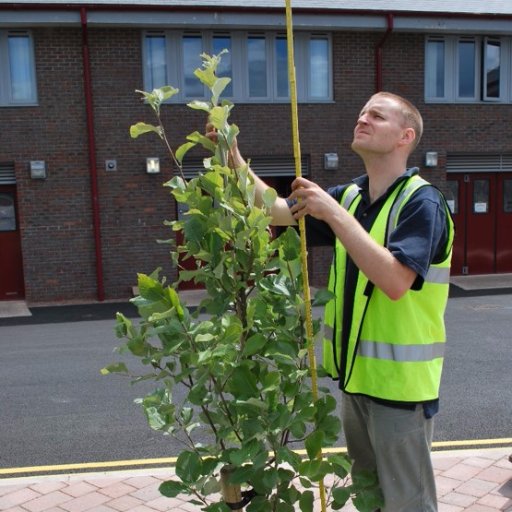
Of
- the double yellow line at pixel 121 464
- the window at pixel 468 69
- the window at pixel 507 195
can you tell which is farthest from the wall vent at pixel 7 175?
the window at pixel 507 195

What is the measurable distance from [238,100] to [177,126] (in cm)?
139

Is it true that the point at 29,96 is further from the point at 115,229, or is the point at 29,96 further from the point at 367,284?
the point at 367,284

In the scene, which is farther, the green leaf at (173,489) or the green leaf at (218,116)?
the green leaf at (173,489)

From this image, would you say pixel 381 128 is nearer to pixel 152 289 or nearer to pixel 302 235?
pixel 302 235

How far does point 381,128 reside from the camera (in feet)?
7.66

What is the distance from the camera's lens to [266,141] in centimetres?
1370

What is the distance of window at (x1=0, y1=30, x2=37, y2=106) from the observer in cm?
1280

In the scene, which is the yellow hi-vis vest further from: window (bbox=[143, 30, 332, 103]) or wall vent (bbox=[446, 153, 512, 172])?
wall vent (bbox=[446, 153, 512, 172])

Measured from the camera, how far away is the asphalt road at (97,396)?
199 inches

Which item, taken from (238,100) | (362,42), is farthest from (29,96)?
(362,42)

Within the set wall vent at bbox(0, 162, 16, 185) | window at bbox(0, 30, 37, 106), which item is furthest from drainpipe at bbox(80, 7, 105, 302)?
wall vent at bbox(0, 162, 16, 185)

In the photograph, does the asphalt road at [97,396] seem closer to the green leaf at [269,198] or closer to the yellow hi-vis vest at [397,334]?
the yellow hi-vis vest at [397,334]

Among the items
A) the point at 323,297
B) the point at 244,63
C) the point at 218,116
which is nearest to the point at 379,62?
the point at 244,63

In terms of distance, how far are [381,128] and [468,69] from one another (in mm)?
13614
